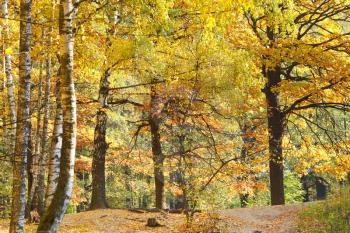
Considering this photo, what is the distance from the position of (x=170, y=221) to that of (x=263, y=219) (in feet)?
9.92

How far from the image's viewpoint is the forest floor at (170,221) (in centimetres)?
1113

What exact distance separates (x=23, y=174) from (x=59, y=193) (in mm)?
779

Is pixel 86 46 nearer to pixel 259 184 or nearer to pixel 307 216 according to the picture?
pixel 307 216

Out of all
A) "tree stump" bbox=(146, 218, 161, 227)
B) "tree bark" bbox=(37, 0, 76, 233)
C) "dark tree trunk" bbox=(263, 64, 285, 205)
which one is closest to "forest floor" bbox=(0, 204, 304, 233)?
"tree stump" bbox=(146, 218, 161, 227)

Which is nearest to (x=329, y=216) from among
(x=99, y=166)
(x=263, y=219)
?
(x=263, y=219)

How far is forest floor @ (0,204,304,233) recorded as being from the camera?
11133mm

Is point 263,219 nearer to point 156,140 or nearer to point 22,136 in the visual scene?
point 156,140

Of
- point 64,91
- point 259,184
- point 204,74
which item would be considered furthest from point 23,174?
point 259,184

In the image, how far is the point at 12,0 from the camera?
45.1 ft

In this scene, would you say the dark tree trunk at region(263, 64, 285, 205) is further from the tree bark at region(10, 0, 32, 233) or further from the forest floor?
the tree bark at region(10, 0, 32, 233)

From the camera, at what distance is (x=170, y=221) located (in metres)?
12.6

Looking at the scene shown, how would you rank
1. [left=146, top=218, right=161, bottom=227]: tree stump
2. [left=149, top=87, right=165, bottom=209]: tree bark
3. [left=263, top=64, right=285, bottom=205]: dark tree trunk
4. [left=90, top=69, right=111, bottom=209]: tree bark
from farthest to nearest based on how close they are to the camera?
[left=263, top=64, right=285, bottom=205]: dark tree trunk
[left=90, top=69, right=111, bottom=209]: tree bark
[left=149, top=87, right=165, bottom=209]: tree bark
[left=146, top=218, right=161, bottom=227]: tree stump

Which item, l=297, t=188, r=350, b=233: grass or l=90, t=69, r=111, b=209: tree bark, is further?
l=90, t=69, r=111, b=209: tree bark

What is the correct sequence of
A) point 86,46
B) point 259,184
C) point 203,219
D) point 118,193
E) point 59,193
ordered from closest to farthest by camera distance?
point 59,193, point 86,46, point 203,219, point 259,184, point 118,193
